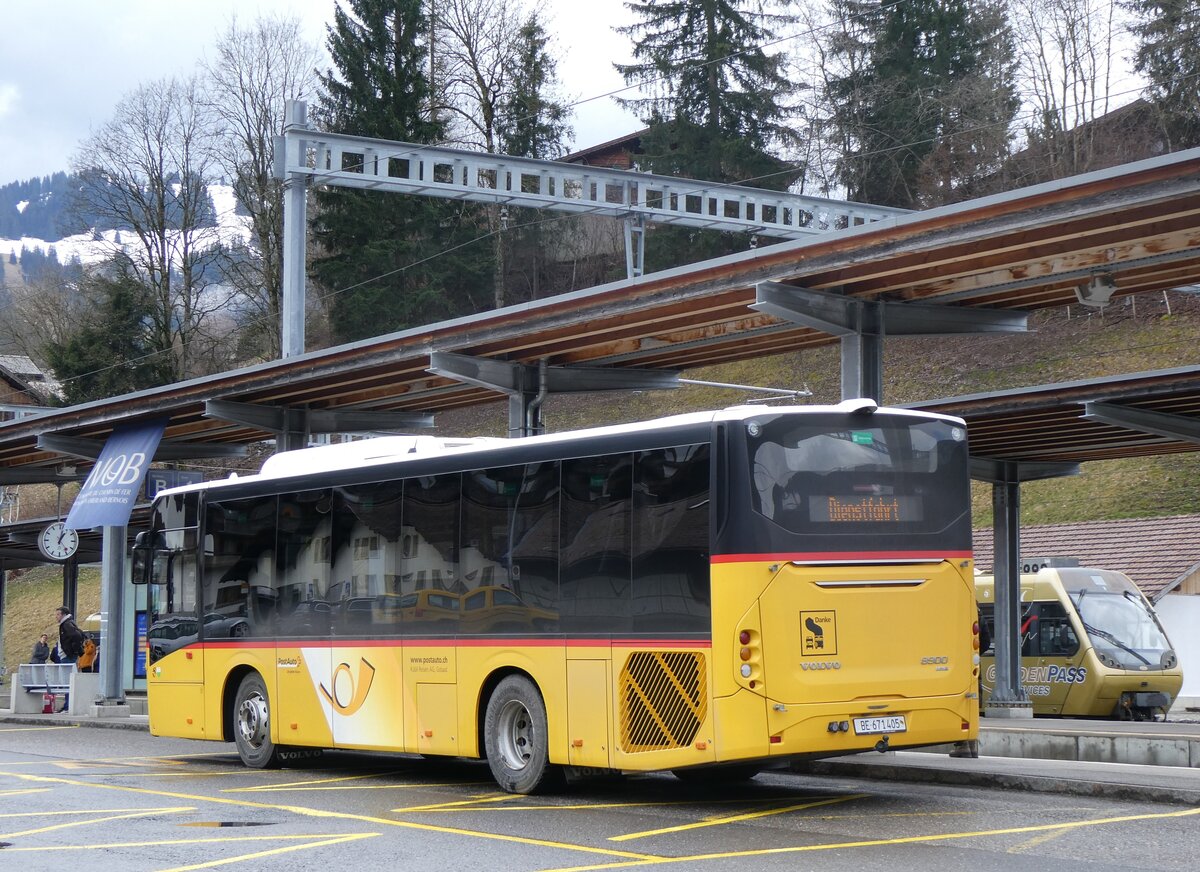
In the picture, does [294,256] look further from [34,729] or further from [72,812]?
[72,812]

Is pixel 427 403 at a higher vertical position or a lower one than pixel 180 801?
higher

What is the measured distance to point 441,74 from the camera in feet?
202

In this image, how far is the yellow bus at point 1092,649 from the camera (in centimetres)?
2625

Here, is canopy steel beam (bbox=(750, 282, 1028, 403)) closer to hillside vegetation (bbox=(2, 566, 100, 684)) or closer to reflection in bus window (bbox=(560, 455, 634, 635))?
reflection in bus window (bbox=(560, 455, 634, 635))

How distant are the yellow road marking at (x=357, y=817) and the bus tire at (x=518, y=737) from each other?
5.50 ft

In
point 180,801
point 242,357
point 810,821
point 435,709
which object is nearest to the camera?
point 810,821

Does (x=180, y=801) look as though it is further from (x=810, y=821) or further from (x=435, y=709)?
(x=810, y=821)

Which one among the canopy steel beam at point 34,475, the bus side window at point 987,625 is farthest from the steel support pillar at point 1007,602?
the canopy steel beam at point 34,475

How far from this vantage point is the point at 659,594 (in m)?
11.7

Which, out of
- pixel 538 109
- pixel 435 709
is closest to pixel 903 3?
pixel 538 109

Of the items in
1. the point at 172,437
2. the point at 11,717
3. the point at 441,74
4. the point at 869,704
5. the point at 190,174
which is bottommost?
the point at 11,717

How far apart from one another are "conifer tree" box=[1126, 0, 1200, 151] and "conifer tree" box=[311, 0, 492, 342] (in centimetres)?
2477

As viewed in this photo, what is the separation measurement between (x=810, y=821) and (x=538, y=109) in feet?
171

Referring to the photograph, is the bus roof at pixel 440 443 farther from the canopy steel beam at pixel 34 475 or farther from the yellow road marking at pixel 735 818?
the canopy steel beam at pixel 34 475
